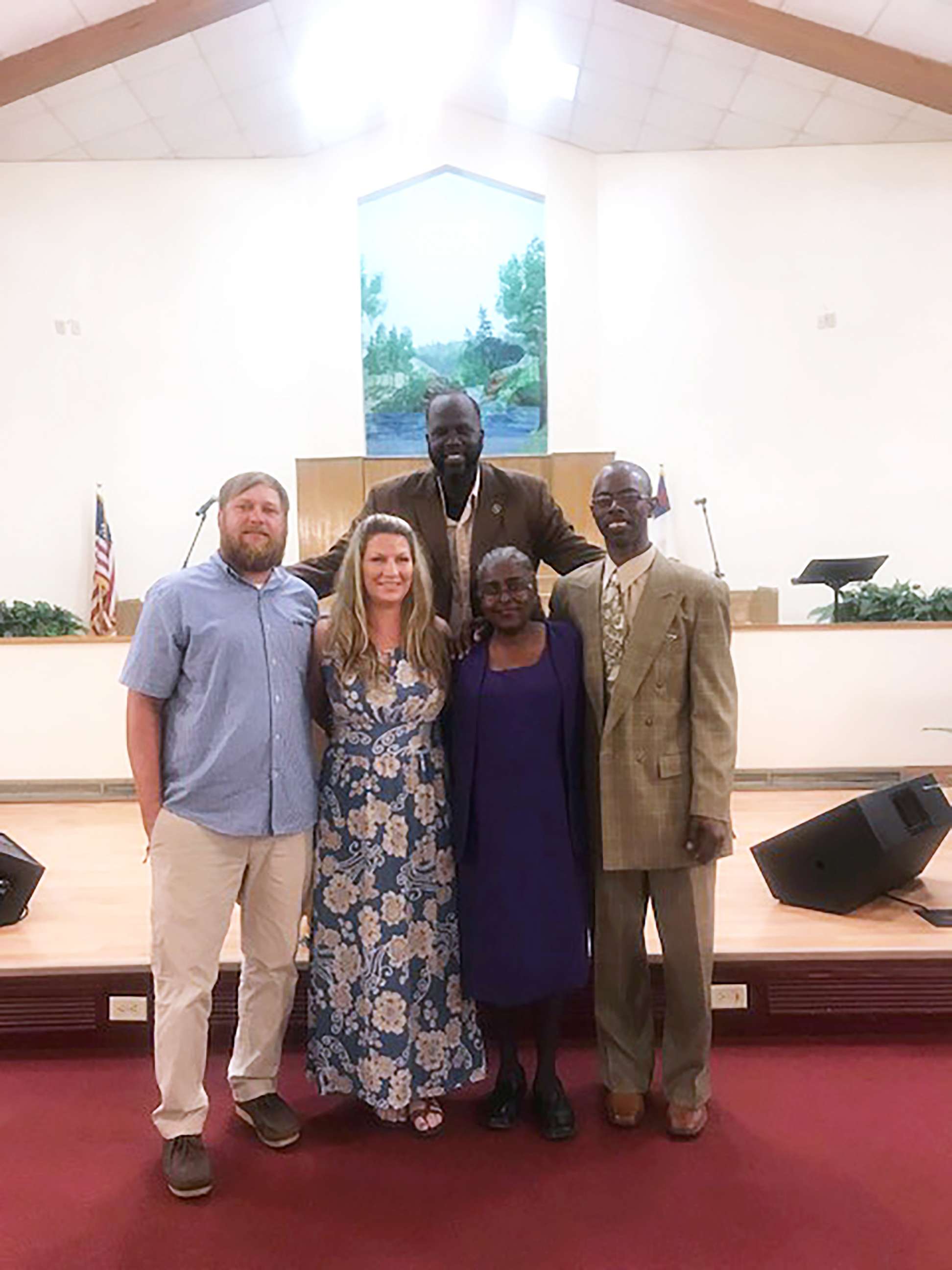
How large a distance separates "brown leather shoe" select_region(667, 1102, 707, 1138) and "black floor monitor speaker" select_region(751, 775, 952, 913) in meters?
1.16

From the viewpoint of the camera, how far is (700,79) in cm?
721

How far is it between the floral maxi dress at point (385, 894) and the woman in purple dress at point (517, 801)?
0.17ft

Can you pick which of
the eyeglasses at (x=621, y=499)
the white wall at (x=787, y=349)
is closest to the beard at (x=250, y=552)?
the eyeglasses at (x=621, y=499)

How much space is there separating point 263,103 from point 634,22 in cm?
285

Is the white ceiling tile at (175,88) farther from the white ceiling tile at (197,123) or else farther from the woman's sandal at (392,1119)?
the woman's sandal at (392,1119)

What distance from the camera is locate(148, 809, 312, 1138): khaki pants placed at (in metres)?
2.07

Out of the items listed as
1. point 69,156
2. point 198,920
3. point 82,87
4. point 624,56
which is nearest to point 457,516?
point 198,920

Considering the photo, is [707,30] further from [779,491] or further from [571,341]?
[779,491]

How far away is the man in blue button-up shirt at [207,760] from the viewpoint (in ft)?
6.76

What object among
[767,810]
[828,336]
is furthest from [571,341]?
[767,810]

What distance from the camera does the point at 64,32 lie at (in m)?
6.16

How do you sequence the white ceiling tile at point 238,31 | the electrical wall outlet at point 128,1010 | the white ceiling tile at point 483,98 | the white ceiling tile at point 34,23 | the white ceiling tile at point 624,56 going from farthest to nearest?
the white ceiling tile at point 483,98
the white ceiling tile at point 624,56
the white ceiling tile at point 238,31
the white ceiling tile at point 34,23
the electrical wall outlet at point 128,1010

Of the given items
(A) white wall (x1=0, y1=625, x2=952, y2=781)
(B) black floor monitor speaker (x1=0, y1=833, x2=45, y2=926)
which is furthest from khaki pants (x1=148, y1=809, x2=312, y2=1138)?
(A) white wall (x1=0, y1=625, x2=952, y2=781)

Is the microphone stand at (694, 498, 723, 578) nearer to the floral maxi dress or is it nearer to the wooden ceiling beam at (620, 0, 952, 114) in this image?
the wooden ceiling beam at (620, 0, 952, 114)
